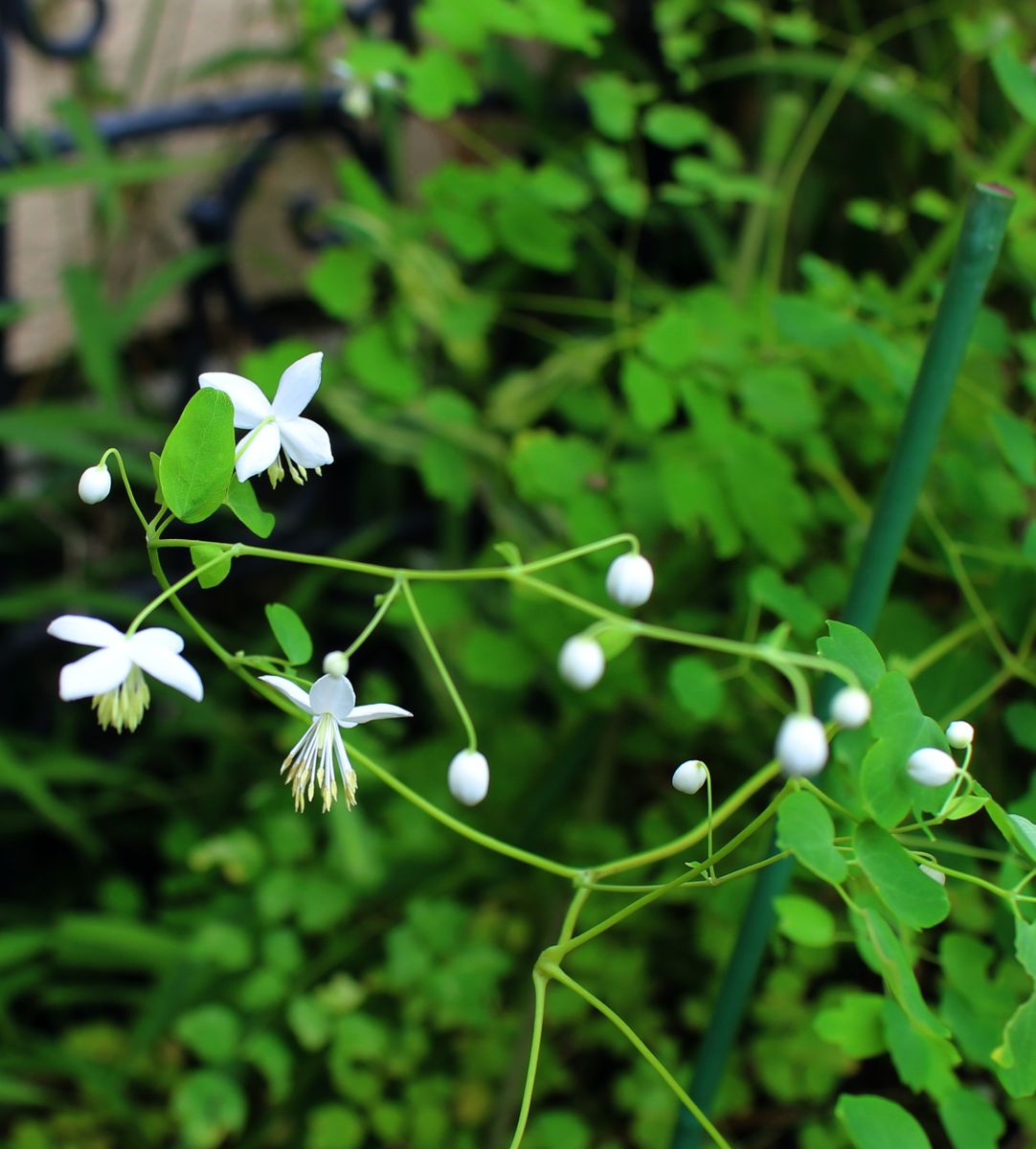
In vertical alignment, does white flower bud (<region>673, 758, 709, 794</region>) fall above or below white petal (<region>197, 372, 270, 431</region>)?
below

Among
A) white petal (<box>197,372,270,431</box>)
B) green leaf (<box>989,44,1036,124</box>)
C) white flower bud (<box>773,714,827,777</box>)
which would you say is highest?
green leaf (<box>989,44,1036,124</box>)

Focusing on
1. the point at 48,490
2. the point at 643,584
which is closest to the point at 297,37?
the point at 48,490

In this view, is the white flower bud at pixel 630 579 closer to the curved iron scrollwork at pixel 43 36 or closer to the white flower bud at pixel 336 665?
the white flower bud at pixel 336 665

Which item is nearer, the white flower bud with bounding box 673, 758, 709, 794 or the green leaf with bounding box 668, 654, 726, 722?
the white flower bud with bounding box 673, 758, 709, 794

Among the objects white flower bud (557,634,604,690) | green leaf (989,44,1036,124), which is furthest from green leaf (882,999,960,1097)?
green leaf (989,44,1036,124)

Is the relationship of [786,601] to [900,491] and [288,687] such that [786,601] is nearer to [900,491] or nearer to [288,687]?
[900,491]

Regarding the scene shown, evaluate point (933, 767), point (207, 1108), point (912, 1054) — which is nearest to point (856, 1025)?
point (912, 1054)

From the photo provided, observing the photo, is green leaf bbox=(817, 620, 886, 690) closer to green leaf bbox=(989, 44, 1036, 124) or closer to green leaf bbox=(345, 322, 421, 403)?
green leaf bbox=(989, 44, 1036, 124)
